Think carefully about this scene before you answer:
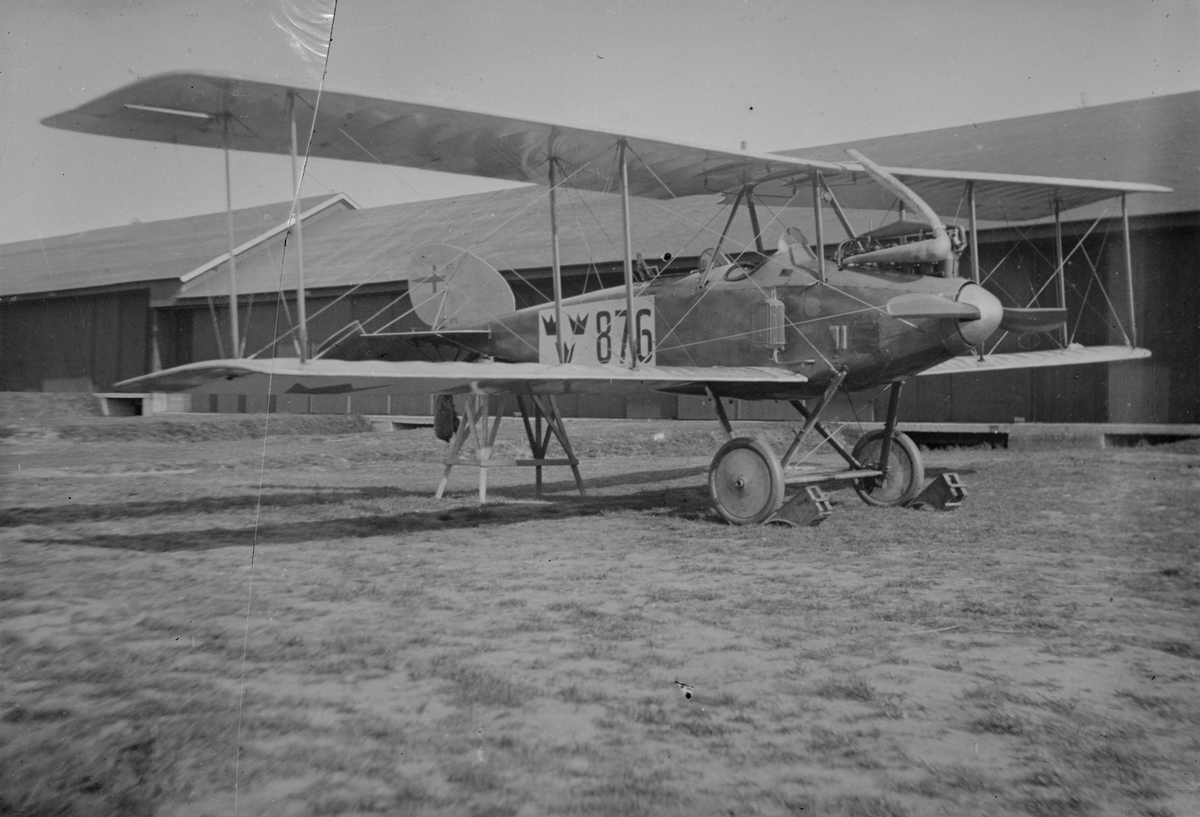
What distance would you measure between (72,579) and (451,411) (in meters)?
5.79

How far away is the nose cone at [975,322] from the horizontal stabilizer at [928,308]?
9 cm

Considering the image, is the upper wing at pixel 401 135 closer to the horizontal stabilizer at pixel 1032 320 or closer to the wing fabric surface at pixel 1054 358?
the horizontal stabilizer at pixel 1032 320

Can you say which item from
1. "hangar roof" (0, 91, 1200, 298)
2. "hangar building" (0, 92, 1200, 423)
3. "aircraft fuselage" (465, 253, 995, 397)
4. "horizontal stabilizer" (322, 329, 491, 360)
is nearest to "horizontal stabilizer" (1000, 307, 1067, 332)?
"aircraft fuselage" (465, 253, 995, 397)

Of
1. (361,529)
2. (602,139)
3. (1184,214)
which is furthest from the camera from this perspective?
(1184,214)

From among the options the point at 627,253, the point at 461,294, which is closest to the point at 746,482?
the point at 627,253

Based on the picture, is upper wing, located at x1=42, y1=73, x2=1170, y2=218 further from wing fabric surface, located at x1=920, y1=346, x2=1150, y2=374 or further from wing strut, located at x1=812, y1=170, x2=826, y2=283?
wing fabric surface, located at x1=920, y1=346, x2=1150, y2=374

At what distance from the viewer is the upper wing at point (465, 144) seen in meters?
4.96

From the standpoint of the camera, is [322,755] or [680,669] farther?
[680,669]

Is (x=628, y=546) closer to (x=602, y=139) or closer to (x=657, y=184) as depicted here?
(x=602, y=139)

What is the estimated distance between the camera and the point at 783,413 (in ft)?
59.6

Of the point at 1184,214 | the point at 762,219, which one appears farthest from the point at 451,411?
the point at 1184,214

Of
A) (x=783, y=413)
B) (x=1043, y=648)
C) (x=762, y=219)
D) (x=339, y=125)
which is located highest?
(x=762, y=219)

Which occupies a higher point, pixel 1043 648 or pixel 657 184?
pixel 657 184

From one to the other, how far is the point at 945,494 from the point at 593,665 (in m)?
5.80
